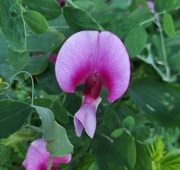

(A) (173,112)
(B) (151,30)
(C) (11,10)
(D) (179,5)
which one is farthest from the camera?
(B) (151,30)

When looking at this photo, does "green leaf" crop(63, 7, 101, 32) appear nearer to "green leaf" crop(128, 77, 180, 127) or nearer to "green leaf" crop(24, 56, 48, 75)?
"green leaf" crop(24, 56, 48, 75)

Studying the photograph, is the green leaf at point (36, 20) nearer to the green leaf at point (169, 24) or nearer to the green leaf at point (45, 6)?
the green leaf at point (45, 6)

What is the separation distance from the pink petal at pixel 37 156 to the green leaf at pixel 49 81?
0.10 metres

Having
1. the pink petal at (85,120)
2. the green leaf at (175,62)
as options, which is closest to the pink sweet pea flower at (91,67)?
the pink petal at (85,120)

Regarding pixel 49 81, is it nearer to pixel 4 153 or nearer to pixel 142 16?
pixel 4 153

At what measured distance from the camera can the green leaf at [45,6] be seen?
0.63 metres

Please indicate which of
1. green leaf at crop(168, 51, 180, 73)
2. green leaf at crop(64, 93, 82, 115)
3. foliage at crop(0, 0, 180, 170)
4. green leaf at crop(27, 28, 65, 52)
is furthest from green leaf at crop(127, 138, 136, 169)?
green leaf at crop(168, 51, 180, 73)

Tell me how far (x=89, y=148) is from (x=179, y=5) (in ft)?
1.04

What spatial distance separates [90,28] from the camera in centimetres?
63

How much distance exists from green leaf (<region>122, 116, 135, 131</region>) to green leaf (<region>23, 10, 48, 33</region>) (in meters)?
0.21

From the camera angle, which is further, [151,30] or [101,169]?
[151,30]

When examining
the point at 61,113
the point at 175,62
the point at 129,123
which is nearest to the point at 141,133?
the point at 129,123

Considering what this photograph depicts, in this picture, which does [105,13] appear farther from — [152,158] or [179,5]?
[152,158]

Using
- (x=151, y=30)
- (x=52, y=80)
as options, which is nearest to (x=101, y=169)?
(x=52, y=80)
